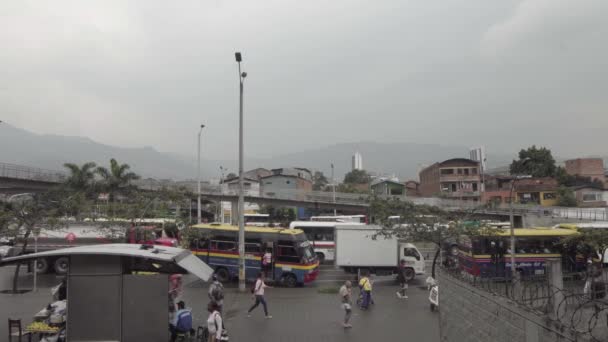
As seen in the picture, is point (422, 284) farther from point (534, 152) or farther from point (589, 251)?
point (534, 152)

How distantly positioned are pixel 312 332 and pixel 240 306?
4.42 metres

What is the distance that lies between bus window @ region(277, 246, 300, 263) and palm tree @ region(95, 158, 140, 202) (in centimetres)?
2682

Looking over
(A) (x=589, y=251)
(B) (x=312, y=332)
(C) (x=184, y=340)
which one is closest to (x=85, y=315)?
(C) (x=184, y=340)

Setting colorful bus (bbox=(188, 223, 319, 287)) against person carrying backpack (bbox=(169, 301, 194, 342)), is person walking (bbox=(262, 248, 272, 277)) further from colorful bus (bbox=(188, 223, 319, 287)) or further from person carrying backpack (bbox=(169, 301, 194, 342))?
person carrying backpack (bbox=(169, 301, 194, 342))

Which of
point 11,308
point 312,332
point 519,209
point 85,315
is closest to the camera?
point 85,315

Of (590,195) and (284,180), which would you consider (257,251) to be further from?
(284,180)

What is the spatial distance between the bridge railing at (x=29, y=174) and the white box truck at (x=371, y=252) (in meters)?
31.6

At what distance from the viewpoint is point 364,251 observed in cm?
2388

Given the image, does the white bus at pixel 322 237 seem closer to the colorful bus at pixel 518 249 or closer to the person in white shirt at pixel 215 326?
the colorful bus at pixel 518 249

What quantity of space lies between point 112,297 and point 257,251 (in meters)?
12.0

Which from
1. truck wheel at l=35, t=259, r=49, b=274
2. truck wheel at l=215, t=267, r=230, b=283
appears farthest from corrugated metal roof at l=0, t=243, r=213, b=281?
truck wheel at l=35, t=259, r=49, b=274

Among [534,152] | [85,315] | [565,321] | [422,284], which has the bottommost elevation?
[422,284]

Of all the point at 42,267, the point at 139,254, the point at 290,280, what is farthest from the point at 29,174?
the point at 139,254

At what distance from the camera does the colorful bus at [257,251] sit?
21484mm
